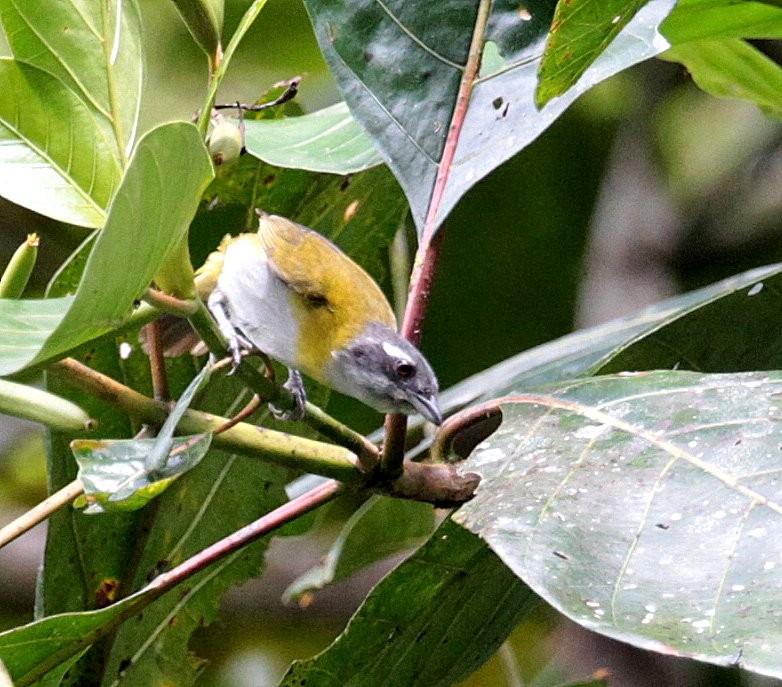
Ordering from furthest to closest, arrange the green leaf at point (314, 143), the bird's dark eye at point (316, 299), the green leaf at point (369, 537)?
the bird's dark eye at point (316, 299)
the green leaf at point (369, 537)
the green leaf at point (314, 143)

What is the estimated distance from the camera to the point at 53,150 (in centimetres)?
77

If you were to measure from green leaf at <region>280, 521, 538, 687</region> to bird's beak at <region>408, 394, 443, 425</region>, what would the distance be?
1.12ft

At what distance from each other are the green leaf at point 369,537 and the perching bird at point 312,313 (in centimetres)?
17

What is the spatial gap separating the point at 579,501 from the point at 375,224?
0.67 meters

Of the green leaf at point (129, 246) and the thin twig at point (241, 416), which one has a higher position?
the green leaf at point (129, 246)

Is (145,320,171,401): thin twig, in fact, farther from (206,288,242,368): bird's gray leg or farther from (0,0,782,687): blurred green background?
(0,0,782,687): blurred green background

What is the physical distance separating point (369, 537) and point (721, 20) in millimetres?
781

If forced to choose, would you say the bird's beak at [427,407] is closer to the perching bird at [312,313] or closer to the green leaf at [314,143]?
the perching bird at [312,313]

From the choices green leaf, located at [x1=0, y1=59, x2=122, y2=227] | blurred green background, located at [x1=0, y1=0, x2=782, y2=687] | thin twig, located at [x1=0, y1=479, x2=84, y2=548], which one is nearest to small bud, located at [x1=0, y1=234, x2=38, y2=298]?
green leaf, located at [x1=0, y1=59, x2=122, y2=227]

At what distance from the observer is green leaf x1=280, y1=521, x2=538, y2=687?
0.95m

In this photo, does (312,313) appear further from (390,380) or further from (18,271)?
(18,271)

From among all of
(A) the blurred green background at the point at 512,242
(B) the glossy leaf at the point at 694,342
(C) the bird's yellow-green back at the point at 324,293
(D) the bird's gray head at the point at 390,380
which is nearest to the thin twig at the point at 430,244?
(B) the glossy leaf at the point at 694,342

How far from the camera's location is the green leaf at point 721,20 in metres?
1.14

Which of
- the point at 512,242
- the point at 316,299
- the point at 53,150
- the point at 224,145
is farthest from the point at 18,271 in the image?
the point at 512,242
